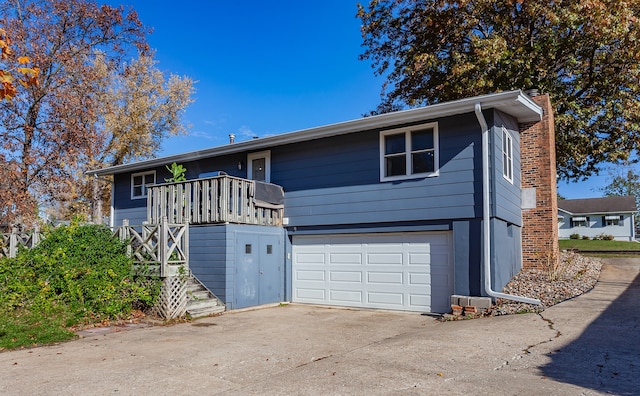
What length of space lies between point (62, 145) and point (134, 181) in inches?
116

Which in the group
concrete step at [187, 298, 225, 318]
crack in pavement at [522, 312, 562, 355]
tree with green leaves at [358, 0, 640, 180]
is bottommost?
concrete step at [187, 298, 225, 318]

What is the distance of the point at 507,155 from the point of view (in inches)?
424

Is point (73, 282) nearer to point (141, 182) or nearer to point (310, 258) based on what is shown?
point (310, 258)

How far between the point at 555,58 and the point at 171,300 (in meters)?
14.9

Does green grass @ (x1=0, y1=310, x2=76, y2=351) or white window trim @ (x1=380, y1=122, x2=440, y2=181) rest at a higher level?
white window trim @ (x1=380, y1=122, x2=440, y2=181)

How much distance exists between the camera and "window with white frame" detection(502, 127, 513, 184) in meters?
10.3

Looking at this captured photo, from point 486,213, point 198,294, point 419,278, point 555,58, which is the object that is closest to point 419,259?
point 419,278

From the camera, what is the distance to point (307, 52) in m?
22.2

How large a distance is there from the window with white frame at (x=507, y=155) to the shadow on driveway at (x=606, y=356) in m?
3.54

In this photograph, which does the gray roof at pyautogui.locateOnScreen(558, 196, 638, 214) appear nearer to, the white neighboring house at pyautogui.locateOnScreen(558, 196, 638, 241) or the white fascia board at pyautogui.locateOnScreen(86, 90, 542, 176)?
the white neighboring house at pyautogui.locateOnScreen(558, 196, 638, 241)

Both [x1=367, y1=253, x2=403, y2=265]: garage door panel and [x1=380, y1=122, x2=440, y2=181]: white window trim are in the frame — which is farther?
[x1=367, y1=253, x2=403, y2=265]: garage door panel

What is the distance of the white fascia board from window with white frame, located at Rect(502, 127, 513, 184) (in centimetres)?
57

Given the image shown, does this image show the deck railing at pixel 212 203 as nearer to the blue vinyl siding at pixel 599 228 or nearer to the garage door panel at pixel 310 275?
the garage door panel at pixel 310 275

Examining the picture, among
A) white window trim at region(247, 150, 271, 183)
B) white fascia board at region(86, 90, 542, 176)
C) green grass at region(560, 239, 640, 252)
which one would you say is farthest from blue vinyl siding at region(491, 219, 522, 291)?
green grass at region(560, 239, 640, 252)
